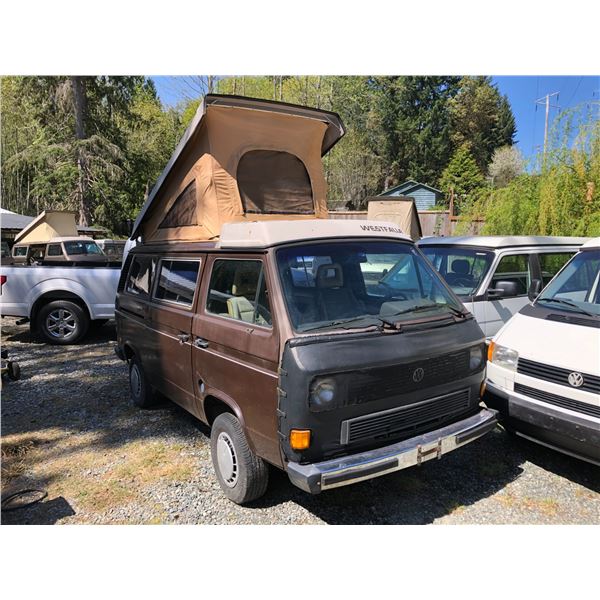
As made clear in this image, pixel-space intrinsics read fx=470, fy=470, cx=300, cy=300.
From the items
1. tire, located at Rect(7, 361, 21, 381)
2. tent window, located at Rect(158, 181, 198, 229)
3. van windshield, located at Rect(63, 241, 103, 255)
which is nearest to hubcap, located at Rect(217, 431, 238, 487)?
tent window, located at Rect(158, 181, 198, 229)

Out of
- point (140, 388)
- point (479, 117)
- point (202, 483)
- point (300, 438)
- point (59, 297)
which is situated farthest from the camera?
point (479, 117)

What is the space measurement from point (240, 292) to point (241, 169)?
219 cm

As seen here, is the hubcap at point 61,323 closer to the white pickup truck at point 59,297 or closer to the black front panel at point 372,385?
the white pickup truck at point 59,297

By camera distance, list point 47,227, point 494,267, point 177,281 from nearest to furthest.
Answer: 1. point 177,281
2. point 494,267
3. point 47,227

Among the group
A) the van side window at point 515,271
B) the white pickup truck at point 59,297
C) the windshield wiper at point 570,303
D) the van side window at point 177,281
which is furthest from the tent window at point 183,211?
the van side window at point 515,271

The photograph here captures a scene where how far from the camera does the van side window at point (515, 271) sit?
6191 millimetres

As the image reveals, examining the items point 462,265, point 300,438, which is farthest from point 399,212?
point 300,438

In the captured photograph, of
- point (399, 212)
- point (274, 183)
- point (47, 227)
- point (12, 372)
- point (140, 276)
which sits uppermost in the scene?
point (399, 212)

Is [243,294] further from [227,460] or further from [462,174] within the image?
[462,174]

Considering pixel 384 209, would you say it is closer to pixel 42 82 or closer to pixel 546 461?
pixel 546 461

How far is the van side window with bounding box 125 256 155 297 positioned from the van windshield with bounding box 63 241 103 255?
509 cm

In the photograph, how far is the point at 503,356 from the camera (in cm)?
418

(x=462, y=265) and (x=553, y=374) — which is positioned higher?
(x=462, y=265)

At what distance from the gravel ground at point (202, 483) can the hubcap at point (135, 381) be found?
267mm
